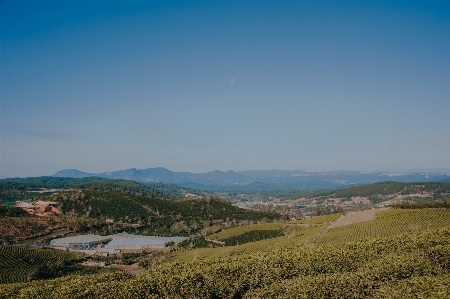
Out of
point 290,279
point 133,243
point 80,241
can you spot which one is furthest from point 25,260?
point 290,279

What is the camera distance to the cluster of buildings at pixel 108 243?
85.9 m

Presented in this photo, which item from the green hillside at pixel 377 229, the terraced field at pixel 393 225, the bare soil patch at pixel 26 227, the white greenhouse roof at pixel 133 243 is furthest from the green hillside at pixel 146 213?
the terraced field at pixel 393 225

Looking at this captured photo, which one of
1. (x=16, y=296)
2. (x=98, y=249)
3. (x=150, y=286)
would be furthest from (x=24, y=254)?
(x=150, y=286)

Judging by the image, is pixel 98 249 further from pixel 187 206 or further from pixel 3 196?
pixel 3 196

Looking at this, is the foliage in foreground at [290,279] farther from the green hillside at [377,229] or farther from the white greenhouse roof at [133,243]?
the white greenhouse roof at [133,243]

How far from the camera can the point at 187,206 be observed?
14700 cm

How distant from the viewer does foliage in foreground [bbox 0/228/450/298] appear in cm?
1739

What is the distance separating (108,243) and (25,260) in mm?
30939

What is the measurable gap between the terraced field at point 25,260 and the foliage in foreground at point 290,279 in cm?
4244

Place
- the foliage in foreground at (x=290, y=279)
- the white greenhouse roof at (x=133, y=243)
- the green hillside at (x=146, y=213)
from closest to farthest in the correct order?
the foliage in foreground at (x=290, y=279), the white greenhouse roof at (x=133, y=243), the green hillside at (x=146, y=213)

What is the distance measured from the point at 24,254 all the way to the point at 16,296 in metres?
59.4

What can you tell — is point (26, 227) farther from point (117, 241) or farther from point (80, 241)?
point (117, 241)

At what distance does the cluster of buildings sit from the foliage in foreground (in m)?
70.9

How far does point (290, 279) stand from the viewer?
72.3ft
